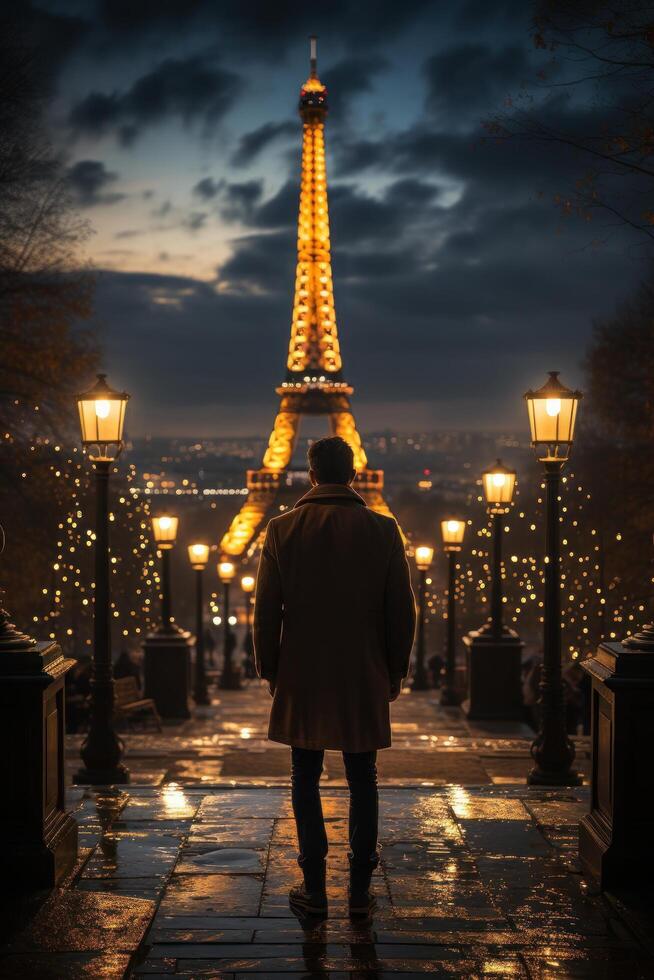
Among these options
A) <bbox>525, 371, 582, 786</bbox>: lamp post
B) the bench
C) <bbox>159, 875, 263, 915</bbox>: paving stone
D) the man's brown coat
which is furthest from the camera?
the bench

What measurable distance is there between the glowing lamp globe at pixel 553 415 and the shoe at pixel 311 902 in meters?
7.09

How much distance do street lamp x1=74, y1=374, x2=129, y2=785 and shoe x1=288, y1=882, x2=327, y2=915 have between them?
6323mm

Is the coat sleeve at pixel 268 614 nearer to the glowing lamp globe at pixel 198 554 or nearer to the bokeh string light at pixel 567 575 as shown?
the glowing lamp globe at pixel 198 554

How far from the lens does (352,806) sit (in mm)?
6816

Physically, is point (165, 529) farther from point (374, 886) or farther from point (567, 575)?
point (567, 575)

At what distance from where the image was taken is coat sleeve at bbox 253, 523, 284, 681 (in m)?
6.75

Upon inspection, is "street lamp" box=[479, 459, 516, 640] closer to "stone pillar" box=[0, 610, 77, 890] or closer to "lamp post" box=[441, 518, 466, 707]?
"lamp post" box=[441, 518, 466, 707]

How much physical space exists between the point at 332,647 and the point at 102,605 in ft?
22.2

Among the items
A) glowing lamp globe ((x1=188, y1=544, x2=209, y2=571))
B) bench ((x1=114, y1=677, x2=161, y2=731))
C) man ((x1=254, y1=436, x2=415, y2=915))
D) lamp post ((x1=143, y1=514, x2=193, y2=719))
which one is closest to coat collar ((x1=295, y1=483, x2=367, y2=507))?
man ((x1=254, y1=436, x2=415, y2=915))

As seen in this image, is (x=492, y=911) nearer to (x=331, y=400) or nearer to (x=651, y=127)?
(x=651, y=127)

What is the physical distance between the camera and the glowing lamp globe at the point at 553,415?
1330 centimetres

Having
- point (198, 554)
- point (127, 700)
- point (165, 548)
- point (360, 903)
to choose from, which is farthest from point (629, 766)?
point (198, 554)

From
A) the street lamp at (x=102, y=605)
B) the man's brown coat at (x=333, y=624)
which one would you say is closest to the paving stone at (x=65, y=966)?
the man's brown coat at (x=333, y=624)

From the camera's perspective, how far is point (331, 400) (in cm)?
7000
